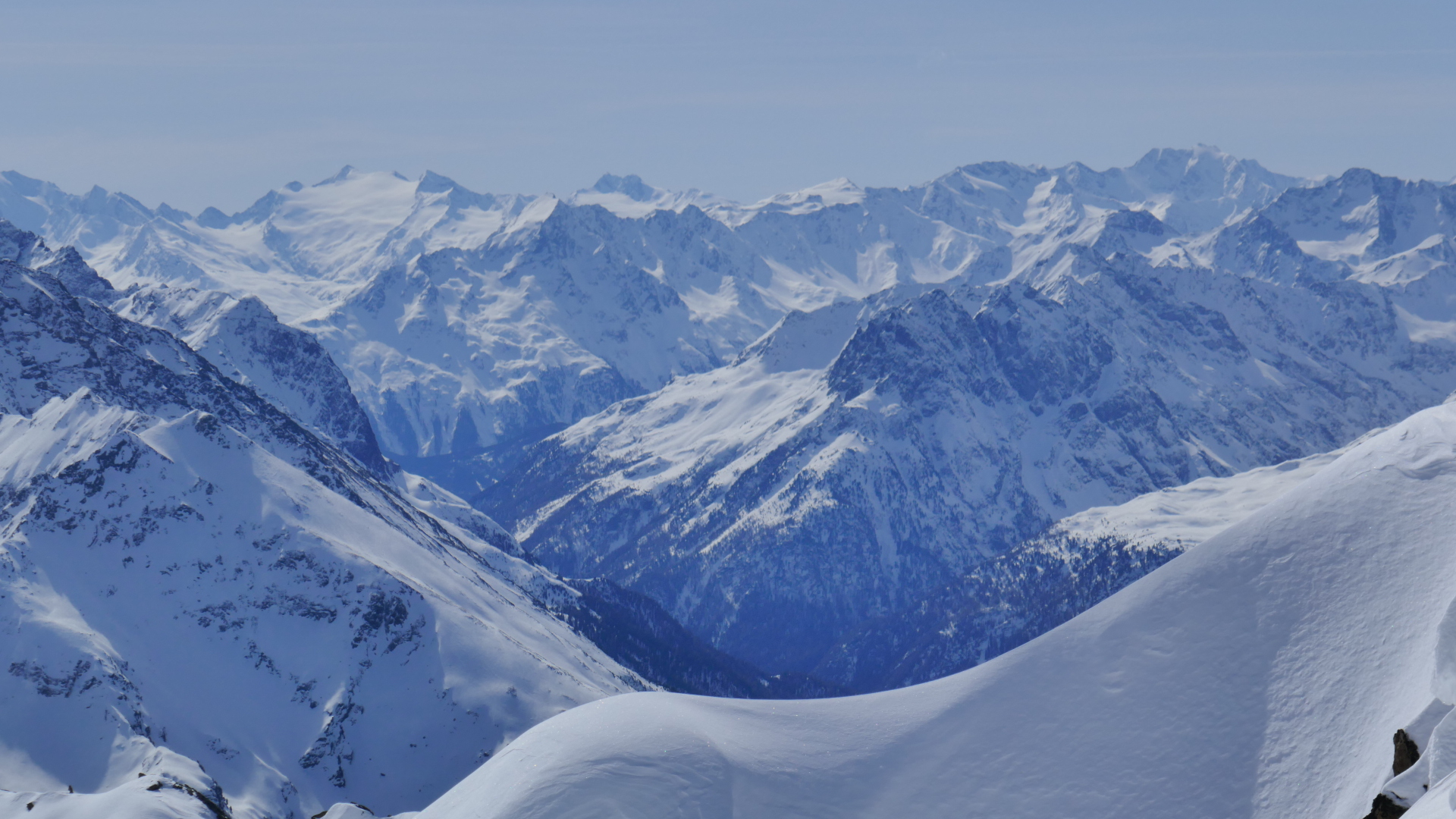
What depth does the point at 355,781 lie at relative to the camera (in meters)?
194

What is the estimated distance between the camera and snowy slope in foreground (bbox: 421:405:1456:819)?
193ft

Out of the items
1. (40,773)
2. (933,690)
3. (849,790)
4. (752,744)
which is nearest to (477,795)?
(752,744)

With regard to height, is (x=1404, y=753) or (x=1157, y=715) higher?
(x=1404, y=753)

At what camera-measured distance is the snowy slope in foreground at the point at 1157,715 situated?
5891 cm

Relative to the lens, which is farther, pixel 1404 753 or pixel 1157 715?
pixel 1157 715

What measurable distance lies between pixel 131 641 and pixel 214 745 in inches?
1010

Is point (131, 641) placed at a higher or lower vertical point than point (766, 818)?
lower

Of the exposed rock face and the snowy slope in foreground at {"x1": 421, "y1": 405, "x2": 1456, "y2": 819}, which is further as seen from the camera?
the snowy slope in foreground at {"x1": 421, "y1": 405, "x2": 1456, "y2": 819}

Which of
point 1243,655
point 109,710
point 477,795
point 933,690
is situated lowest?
point 109,710

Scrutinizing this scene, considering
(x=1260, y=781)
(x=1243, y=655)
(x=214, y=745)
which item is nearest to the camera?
(x=1260, y=781)

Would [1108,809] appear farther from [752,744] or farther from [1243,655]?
[752,744]

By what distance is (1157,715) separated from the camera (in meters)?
63.8

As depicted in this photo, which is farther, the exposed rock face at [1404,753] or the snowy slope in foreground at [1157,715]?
the snowy slope in foreground at [1157,715]

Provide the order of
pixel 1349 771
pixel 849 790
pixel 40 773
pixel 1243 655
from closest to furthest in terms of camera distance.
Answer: pixel 1349 771
pixel 1243 655
pixel 849 790
pixel 40 773
